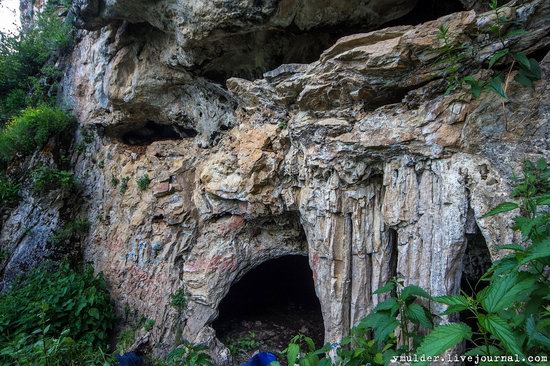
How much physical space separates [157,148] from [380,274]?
495 cm

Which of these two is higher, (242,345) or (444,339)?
(444,339)

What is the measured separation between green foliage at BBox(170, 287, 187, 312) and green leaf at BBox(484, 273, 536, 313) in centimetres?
496

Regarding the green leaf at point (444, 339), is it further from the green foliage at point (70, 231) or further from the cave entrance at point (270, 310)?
the green foliage at point (70, 231)

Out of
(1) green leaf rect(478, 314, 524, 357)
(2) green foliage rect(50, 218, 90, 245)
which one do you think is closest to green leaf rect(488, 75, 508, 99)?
(1) green leaf rect(478, 314, 524, 357)

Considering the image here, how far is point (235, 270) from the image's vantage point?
5.34 metres

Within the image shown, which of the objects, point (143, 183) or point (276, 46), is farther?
point (143, 183)

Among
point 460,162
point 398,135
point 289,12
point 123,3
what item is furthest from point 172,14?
point 460,162

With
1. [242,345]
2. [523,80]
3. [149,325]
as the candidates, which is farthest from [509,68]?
[149,325]

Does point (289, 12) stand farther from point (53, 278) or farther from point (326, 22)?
point (53, 278)

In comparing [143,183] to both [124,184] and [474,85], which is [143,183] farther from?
[474,85]

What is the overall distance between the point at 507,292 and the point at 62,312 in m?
5.97

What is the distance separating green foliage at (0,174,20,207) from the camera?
6.71 m

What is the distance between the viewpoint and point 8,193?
22.1 ft

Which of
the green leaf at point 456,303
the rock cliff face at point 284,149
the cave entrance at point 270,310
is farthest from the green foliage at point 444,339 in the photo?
the cave entrance at point 270,310
